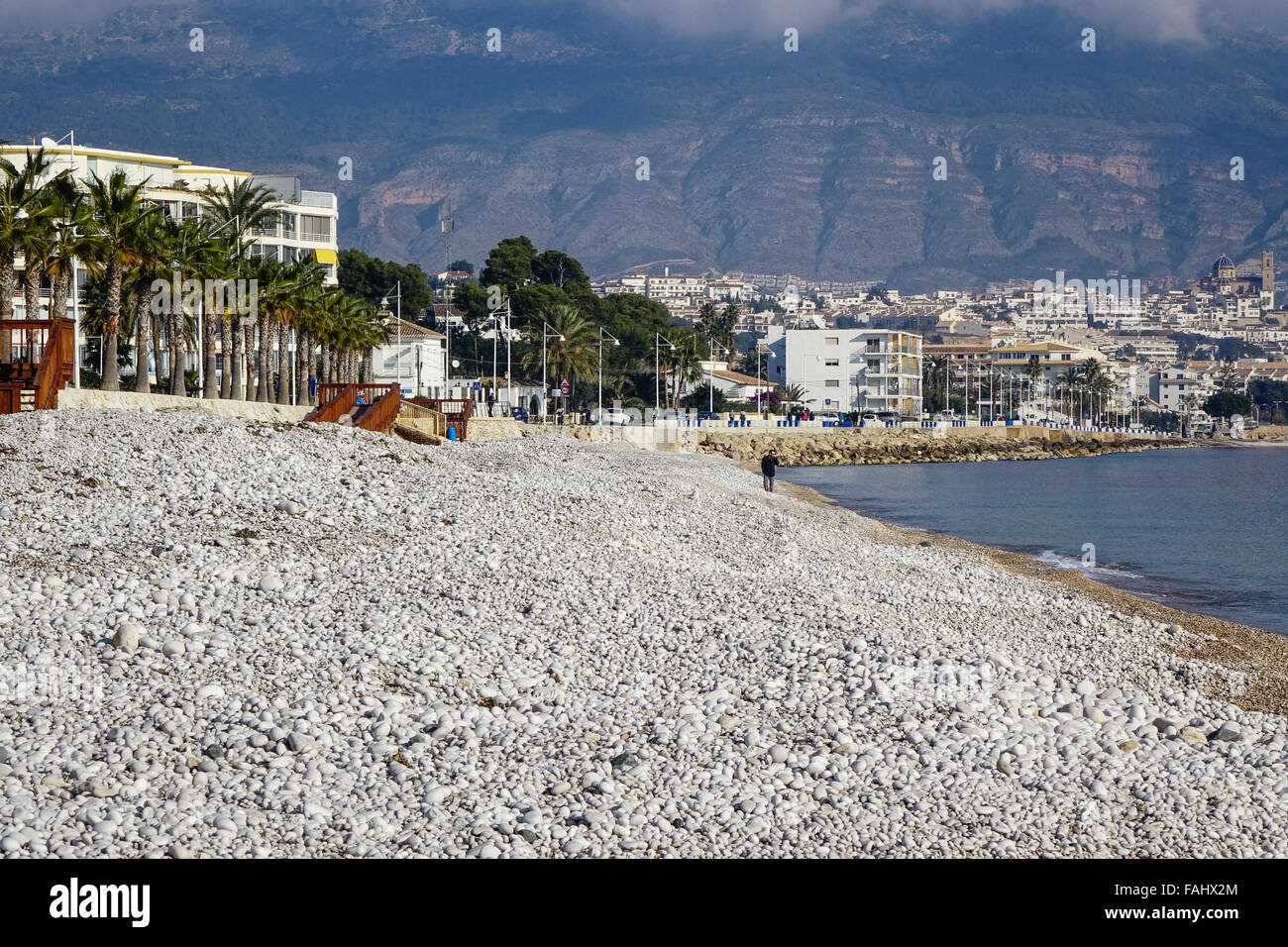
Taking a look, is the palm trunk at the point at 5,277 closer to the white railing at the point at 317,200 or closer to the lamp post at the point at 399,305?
the lamp post at the point at 399,305

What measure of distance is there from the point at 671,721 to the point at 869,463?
94.6 meters

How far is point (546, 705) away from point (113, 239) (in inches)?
1358

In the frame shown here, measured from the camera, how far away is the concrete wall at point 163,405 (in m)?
32.2

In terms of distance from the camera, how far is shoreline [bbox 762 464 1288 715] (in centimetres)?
1436

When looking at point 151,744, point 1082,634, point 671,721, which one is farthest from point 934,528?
point 151,744

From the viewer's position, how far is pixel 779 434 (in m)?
110

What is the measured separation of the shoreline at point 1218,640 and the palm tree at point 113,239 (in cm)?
2728

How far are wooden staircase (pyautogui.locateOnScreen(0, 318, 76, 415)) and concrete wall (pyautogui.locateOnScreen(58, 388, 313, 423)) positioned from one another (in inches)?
18.3

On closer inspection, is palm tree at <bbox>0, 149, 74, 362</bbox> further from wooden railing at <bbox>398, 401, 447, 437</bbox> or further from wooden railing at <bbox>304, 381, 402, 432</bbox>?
wooden railing at <bbox>398, 401, 447, 437</bbox>

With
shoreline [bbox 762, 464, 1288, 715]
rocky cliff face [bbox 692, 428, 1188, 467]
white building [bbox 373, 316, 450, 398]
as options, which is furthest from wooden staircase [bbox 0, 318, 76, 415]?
white building [bbox 373, 316, 450, 398]

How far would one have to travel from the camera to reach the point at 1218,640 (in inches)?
717

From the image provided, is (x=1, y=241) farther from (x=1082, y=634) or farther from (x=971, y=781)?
(x=971, y=781)

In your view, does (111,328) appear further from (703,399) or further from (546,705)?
(703,399)

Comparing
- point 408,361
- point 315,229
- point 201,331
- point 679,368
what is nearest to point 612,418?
point 408,361
